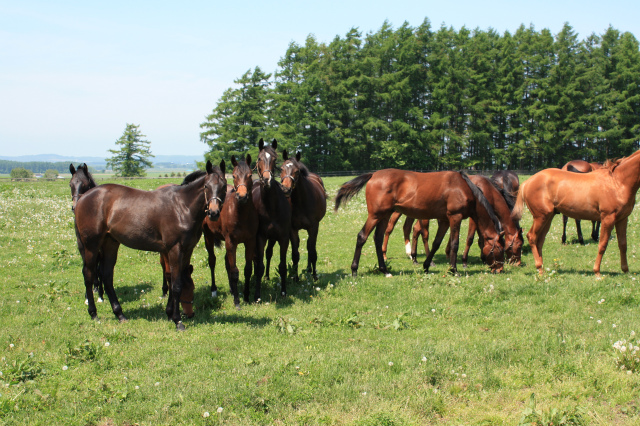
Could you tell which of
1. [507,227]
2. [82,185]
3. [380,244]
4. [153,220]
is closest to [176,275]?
[153,220]

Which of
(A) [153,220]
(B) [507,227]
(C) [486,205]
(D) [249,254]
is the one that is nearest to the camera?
(A) [153,220]

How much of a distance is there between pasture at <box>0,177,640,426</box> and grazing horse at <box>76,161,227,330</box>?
3.44 feet

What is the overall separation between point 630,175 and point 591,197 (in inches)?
33.8

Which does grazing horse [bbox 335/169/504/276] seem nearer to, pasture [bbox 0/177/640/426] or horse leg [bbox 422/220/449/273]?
horse leg [bbox 422/220/449/273]

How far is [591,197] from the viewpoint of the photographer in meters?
10.3

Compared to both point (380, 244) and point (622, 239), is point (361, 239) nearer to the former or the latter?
point (380, 244)

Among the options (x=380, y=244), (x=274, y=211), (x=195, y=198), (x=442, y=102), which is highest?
(x=442, y=102)

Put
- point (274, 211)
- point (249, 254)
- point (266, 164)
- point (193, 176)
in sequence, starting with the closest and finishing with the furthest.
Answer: point (193, 176)
point (266, 164)
point (249, 254)
point (274, 211)

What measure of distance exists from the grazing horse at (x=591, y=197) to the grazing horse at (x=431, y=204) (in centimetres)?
86

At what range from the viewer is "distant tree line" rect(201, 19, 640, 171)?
60.2 m

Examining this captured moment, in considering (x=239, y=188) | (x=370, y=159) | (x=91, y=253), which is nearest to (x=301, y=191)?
(x=239, y=188)

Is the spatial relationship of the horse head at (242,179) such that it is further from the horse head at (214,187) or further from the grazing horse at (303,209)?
the grazing horse at (303,209)

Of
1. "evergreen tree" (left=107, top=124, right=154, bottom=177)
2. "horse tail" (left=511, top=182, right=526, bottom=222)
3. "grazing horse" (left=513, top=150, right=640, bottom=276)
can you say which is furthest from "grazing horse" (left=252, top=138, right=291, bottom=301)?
"evergreen tree" (left=107, top=124, right=154, bottom=177)

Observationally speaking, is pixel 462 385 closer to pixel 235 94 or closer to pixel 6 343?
pixel 6 343
